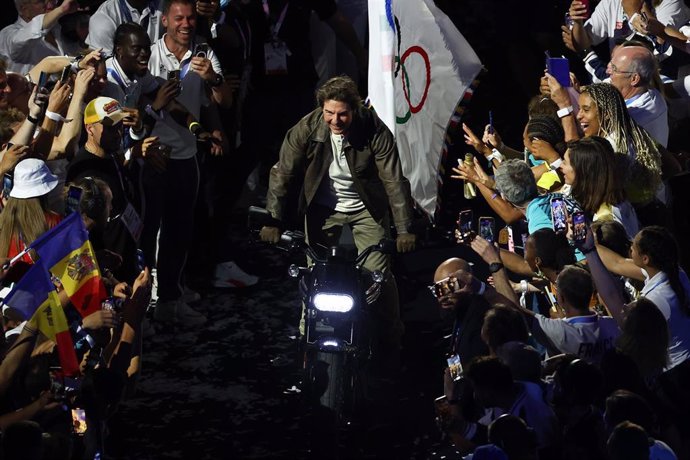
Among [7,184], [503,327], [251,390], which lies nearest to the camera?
[503,327]

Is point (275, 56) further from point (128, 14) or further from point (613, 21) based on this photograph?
point (613, 21)

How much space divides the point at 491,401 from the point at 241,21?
6.04 m

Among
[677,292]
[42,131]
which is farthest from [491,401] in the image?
[42,131]

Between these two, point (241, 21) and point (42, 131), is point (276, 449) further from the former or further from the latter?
point (241, 21)

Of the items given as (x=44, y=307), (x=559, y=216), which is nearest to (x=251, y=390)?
(x=559, y=216)

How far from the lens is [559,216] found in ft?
27.4

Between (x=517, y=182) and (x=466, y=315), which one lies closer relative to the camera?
(x=466, y=315)

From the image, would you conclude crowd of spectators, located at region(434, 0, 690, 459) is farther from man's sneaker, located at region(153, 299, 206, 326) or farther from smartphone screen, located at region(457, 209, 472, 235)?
man's sneaker, located at region(153, 299, 206, 326)

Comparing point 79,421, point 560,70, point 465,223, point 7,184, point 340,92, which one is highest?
point 560,70

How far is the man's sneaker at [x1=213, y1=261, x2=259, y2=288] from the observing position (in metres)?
11.7

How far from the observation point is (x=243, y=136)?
42.0ft

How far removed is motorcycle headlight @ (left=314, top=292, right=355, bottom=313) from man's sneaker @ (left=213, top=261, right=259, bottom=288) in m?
2.98

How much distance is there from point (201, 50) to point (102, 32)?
86 centimetres

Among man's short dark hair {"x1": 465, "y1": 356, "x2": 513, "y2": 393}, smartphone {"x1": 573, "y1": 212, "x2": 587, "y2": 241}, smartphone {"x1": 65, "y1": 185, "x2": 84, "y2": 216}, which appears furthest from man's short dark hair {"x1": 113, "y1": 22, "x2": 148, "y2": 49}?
man's short dark hair {"x1": 465, "y1": 356, "x2": 513, "y2": 393}
